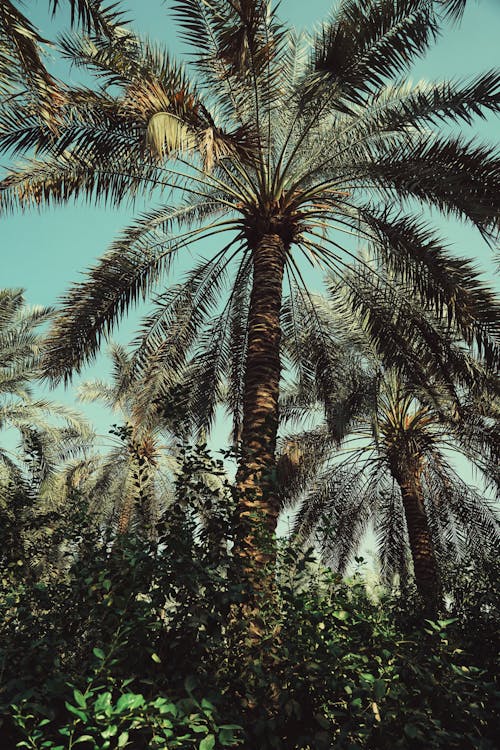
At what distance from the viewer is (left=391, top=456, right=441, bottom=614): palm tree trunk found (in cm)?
948

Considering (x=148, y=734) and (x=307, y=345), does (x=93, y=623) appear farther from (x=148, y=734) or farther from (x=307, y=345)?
(x=307, y=345)

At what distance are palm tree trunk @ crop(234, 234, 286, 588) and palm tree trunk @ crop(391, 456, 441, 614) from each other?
4643 millimetres

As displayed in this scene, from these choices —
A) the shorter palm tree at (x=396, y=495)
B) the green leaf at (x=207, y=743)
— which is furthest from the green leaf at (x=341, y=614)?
the shorter palm tree at (x=396, y=495)

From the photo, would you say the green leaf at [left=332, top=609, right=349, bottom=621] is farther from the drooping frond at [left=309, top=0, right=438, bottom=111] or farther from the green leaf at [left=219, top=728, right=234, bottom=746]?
the drooping frond at [left=309, top=0, right=438, bottom=111]

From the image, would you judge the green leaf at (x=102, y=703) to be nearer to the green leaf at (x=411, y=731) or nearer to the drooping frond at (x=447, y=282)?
the green leaf at (x=411, y=731)

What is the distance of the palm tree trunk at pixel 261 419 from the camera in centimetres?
399

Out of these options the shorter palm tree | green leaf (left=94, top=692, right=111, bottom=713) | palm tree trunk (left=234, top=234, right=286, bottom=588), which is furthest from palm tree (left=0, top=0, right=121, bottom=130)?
the shorter palm tree

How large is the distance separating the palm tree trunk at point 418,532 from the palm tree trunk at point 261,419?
4643mm

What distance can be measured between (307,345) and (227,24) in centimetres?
551

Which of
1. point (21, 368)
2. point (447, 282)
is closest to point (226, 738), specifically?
point (447, 282)

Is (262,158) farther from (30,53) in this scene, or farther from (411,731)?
(411,731)

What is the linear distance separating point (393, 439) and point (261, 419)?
23.3ft

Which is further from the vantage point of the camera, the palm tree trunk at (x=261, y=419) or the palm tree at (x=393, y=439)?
the palm tree at (x=393, y=439)

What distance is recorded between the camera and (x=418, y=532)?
10.3m
